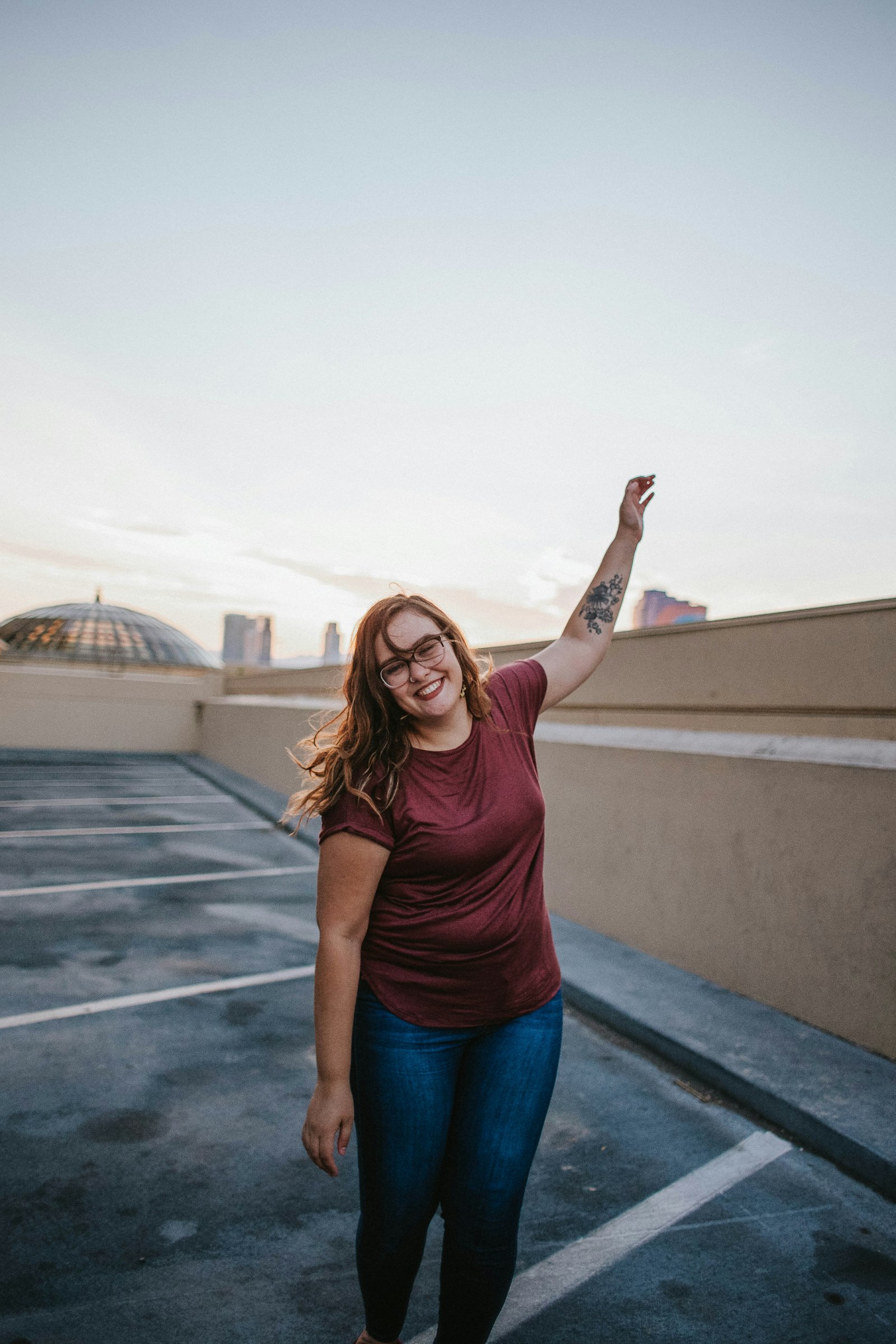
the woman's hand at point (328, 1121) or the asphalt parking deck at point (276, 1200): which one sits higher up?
the woman's hand at point (328, 1121)

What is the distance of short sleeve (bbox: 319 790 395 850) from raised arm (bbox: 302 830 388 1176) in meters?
0.01

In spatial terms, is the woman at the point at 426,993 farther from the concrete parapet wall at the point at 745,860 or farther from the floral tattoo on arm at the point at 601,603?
the concrete parapet wall at the point at 745,860

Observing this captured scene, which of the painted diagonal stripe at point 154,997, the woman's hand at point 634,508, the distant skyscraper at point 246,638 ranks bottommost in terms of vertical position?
the painted diagonal stripe at point 154,997

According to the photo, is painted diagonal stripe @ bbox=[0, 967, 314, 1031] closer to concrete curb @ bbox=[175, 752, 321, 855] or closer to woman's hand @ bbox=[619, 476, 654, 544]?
concrete curb @ bbox=[175, 752, 321, 855]

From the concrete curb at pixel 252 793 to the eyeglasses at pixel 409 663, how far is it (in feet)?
18.2

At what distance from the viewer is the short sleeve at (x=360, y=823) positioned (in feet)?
5.42

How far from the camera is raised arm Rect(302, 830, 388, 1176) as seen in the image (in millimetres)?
1664

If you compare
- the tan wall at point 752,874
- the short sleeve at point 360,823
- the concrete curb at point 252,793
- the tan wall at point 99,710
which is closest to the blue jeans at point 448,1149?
the short sleeve at point 360,823

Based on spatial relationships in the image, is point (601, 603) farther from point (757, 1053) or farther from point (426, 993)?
point (757, 1053)

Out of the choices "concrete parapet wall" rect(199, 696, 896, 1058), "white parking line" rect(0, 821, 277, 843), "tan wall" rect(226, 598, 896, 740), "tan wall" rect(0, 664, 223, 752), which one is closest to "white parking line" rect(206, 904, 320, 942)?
"concrete parapet wall" rect(199, 696, 896, 1058)

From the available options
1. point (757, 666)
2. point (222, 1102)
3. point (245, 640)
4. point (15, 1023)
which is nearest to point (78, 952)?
point (15, 1023)

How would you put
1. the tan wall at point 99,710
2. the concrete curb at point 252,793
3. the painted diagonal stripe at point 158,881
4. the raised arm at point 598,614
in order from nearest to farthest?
the raised arm at point 598,614
the painted diagonal stripe at point 158,881
the concrete curb at point 252,793
the tan wall at point 99,710

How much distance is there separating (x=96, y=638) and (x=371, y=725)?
4668 centimetres

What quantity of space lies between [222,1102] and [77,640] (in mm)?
45102
